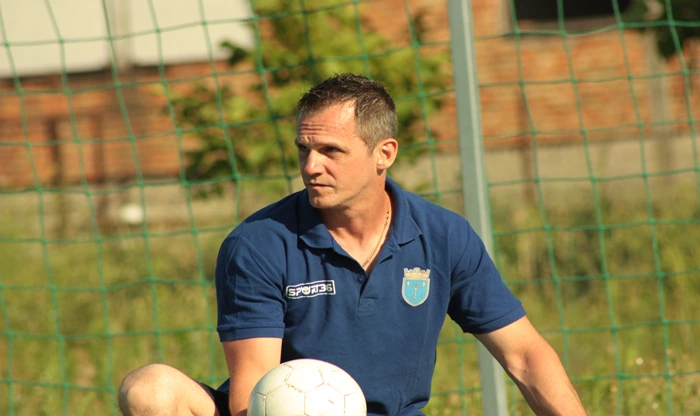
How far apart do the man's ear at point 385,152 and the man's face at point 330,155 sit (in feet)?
0.34

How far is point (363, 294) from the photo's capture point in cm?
301

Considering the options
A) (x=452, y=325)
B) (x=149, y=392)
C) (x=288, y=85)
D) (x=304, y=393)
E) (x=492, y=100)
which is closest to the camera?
(x=304, y=393)

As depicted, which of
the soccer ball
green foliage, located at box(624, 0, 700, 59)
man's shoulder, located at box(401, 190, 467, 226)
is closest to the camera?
the soccer ball

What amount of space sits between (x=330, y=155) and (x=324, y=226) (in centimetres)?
25

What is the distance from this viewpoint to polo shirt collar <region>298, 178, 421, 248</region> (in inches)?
118

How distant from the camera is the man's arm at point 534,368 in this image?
3.08 metres

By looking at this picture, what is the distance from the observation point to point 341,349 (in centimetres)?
300

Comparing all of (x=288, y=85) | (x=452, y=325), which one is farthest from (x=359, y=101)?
(x=288, y=85)

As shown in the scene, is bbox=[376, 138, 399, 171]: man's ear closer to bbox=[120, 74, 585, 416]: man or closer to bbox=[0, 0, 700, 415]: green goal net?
bbox=[120, 74, 585, 416]: man

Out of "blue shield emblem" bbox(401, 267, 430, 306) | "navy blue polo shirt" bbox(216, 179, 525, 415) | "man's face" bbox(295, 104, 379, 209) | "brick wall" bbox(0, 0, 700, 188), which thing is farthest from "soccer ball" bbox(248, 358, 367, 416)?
"brick wall" bbox(0, 0, 700, 188)

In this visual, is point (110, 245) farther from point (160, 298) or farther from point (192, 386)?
point (192, 386)

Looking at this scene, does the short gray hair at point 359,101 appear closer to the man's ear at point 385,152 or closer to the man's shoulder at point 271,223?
the man's ear at point 385,152

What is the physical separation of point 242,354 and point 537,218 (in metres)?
5.03

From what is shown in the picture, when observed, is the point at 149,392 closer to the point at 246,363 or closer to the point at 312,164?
the point at 246,363
